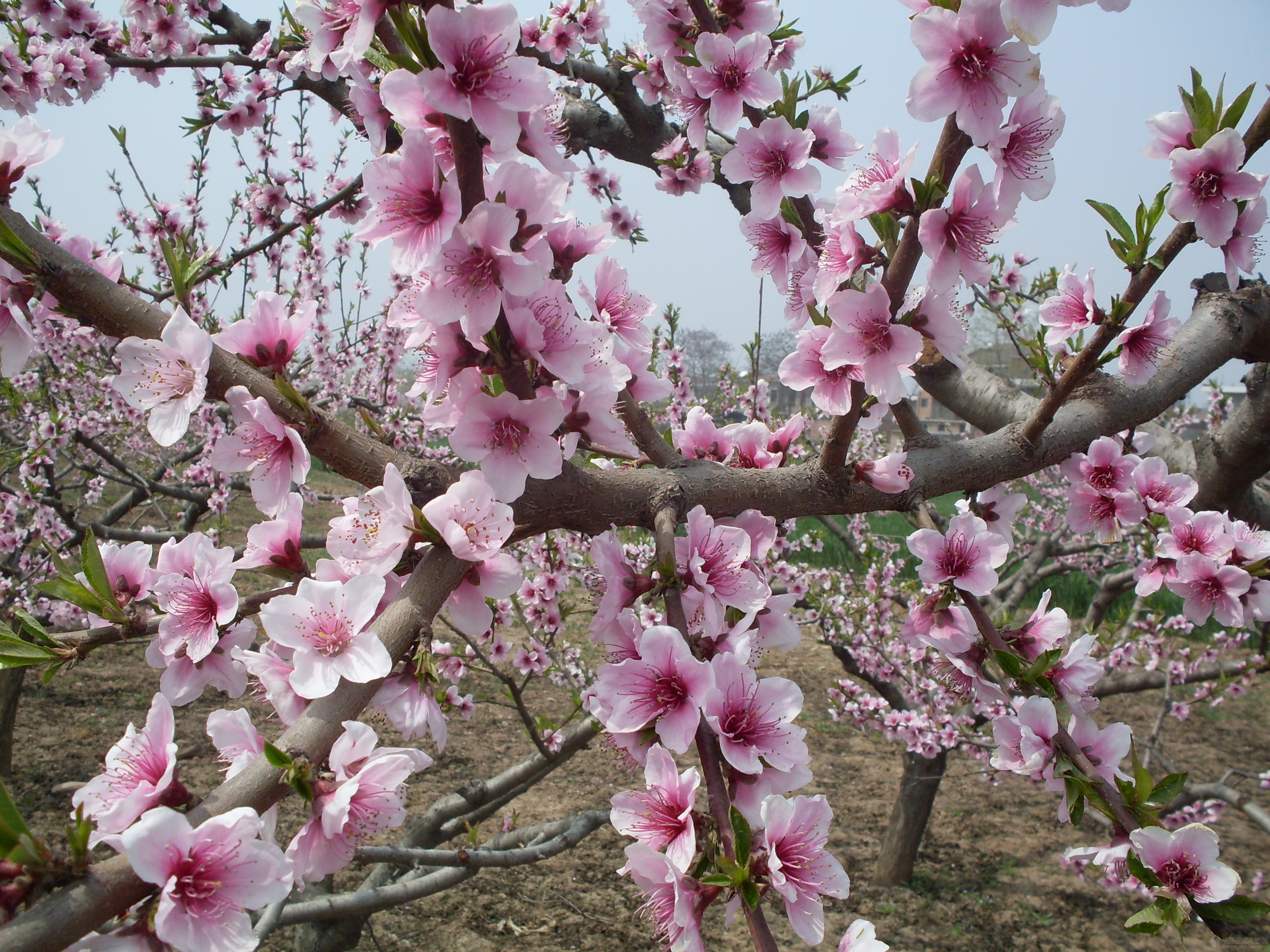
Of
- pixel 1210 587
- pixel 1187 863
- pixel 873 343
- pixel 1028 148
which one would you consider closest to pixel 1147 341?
pixel 1210 587

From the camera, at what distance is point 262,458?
1.16 m

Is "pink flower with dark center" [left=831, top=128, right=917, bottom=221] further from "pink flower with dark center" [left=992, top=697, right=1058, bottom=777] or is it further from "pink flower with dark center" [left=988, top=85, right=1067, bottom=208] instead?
"pink flower with dark center" [left=992, top=697, right=1058, bottom=777]

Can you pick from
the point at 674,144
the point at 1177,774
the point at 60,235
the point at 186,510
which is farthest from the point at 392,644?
the point at 186,510

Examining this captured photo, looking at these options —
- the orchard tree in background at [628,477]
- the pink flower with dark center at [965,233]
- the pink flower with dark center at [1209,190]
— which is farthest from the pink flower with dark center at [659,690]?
the pink flower with dark center at [1209,190]

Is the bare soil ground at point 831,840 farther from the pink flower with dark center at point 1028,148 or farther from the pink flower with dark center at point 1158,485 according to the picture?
the pink flower with dark center at point 1028,148

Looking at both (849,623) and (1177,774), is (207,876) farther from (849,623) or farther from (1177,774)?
(849,623)

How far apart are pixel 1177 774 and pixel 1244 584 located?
2.12ft

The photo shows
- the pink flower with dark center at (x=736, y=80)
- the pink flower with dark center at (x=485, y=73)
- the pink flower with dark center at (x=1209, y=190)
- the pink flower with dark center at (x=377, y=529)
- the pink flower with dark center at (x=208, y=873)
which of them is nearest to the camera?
the pink flower with dark center at (x=208, y=873)

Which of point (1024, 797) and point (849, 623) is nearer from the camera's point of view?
point (849, 623)

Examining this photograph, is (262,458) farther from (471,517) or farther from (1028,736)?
(1028,736)

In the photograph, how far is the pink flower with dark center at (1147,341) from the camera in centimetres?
165

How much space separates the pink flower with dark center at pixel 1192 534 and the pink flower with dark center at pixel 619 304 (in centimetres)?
125

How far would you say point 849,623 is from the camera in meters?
5.66

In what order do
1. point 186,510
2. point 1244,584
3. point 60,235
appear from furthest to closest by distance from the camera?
point 186,510
point 60,235
point 1244,584
